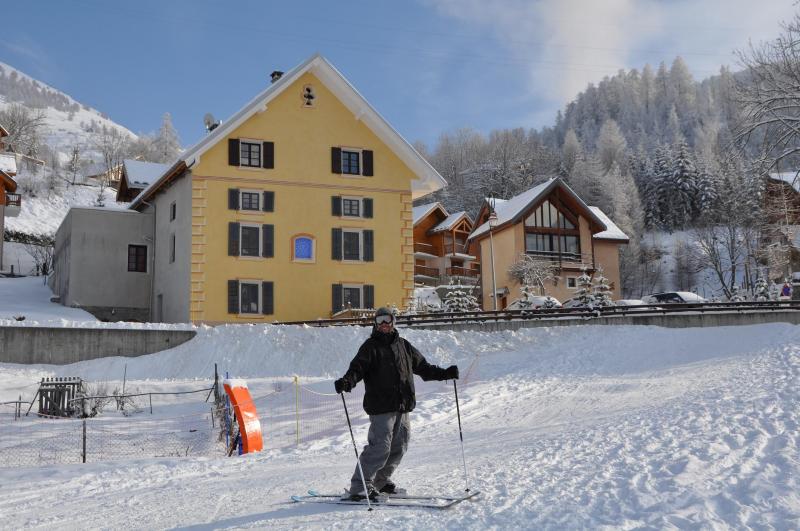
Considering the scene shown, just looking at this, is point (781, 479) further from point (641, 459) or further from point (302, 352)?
point (302, 352)

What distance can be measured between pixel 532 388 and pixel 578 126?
156728 millimetres

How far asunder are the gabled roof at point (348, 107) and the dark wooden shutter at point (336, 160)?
71.7 inches

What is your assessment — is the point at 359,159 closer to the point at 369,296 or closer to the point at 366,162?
the point at 366,162

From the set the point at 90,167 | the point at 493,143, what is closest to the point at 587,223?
the point at 493,143

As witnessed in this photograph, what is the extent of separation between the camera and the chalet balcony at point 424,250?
212 feet

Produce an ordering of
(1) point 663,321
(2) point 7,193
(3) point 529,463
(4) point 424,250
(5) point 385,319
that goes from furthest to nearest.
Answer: (4) point 424,250 → (2) point 7,193 → (1) point 663,321 → (3) point 529,463 → (5) point 385,319

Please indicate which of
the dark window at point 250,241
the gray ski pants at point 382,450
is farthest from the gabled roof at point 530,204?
the gray ski pants at point 382,450

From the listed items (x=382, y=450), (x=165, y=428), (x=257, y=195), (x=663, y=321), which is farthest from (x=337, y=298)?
(x=382, y=450)

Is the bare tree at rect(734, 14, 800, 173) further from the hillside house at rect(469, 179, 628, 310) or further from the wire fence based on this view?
the hillside house at rect(469, 179, 628, 310)

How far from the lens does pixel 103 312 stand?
1367 inches

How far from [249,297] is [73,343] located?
816 centimetres

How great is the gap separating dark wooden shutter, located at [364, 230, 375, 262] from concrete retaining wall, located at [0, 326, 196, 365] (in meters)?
10.0

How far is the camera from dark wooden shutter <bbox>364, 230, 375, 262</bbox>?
32969 mm

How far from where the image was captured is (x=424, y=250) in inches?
2601
